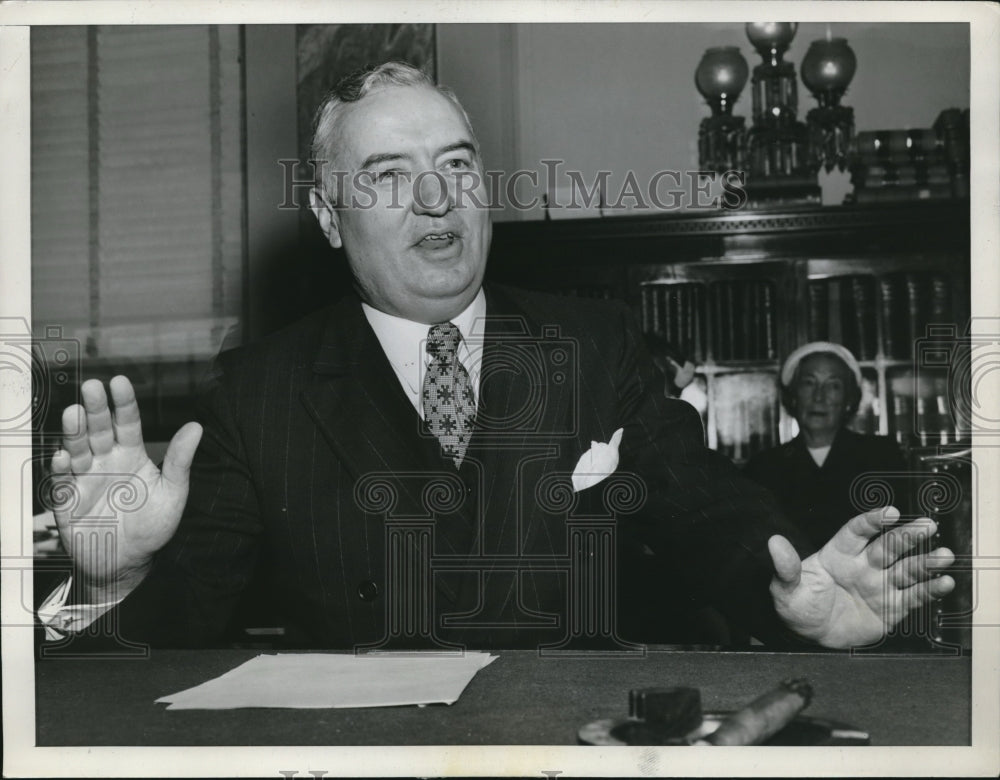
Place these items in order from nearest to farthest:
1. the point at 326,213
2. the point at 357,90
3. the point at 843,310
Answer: the point at 357,90
the point at 326,213
the point at 843,310

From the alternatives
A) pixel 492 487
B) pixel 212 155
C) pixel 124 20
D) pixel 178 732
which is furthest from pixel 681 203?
pixel 178 732

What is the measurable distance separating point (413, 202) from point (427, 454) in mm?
402

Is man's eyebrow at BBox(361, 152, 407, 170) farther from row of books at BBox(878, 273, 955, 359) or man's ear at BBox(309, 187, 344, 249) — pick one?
row of books at BBox(878, 273, 955, 359)

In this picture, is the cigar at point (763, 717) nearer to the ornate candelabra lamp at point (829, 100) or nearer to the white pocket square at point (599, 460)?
the white pocket square at point (599, 460)

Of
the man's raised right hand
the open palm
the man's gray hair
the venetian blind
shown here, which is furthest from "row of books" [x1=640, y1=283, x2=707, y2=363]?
the man's raised right hand

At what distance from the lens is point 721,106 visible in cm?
311

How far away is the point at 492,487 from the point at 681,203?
2109mm

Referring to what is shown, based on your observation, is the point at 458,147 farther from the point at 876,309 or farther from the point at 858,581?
the point at 876,309

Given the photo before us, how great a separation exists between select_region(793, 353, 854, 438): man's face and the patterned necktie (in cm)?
182

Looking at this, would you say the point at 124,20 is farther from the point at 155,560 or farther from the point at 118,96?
the point at 118,96

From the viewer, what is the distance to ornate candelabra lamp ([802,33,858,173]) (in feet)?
9.99

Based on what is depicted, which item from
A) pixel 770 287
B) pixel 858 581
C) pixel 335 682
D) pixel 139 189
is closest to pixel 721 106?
pixel 770 287

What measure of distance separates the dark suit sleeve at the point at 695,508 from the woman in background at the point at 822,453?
1242 millimetres

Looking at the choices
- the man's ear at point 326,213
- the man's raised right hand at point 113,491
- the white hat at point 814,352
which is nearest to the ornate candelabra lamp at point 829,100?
the white hat at point 814,352
